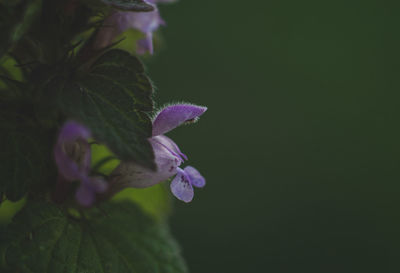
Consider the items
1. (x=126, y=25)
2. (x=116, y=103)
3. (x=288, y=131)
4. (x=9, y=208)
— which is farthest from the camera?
(x=288, y=131)

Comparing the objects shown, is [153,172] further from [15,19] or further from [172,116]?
[15,19]

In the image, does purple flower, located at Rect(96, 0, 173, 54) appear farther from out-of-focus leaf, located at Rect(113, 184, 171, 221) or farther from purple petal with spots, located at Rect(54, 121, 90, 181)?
out-of-focus leaf, located at Rect(113, 184, 171, 221)

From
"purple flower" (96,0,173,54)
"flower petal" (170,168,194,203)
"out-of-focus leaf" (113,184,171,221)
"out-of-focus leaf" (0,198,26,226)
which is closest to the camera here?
"flower petal" (170,168,194,203)

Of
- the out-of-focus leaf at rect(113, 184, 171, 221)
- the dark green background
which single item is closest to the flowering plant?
the out-of-focus leaf at rect(113, 184, 171, 221)

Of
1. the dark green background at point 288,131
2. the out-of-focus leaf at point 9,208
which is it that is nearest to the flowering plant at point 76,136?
the out-of-focus leaf at point 9,208

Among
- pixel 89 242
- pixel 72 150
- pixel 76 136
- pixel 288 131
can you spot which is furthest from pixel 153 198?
pixel 288 131

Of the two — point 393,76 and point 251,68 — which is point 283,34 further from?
point 393,76

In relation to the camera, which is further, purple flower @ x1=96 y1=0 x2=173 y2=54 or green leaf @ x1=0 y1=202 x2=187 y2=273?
purple flower @ x1=96 y1=0 x2=173 y2=54
